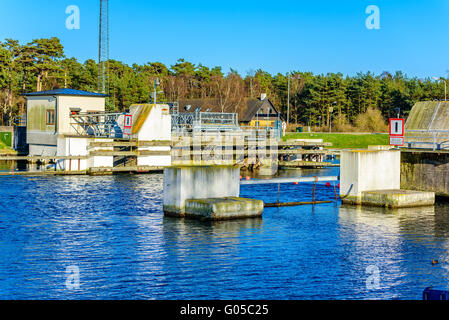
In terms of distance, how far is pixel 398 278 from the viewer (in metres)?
20.7

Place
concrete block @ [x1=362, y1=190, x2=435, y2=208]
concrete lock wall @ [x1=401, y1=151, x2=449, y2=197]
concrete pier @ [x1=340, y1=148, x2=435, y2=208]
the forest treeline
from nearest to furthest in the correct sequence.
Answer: concrete block @ [x1=362, y1=190, x2=435, y2=208] → concrete pier @ [x1=340, y1=148, x2=435, y2=208] → concrete lock wall @ [x1=401, y1=151, x2=449, y2=197] → the forest treeline

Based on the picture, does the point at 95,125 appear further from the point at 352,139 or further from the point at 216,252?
the point at 352,139

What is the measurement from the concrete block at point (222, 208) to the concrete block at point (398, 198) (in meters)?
7.90

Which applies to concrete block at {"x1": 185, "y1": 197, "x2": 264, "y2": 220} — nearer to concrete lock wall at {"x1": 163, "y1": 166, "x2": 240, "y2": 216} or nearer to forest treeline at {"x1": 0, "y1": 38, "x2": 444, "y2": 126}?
concrete lock wall at {"x1": 163, "y1": 166, "x2": 240, "y2": 216}

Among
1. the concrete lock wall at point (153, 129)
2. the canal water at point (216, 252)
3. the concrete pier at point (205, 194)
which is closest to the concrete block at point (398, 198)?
the canal water at point (216, 252)

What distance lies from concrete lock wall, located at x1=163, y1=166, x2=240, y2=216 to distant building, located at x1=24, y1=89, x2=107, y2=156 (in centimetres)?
3059

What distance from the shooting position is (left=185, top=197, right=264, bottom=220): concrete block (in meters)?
29.7

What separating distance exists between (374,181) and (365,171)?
1.22 meters

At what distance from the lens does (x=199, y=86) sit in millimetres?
138250

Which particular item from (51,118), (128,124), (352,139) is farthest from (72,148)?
(352,139)

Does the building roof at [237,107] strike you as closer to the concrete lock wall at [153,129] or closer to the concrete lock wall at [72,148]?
the concrete lock wall at [153,129]

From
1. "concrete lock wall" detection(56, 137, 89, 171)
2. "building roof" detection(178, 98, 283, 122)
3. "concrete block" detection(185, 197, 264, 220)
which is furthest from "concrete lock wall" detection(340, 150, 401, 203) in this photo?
"building roof" detection(178, 98, 283, 122)

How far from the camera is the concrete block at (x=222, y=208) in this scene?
29.7 m
